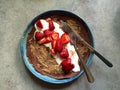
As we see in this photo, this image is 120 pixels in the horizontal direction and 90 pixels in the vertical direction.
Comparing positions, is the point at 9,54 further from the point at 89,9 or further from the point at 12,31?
the point at 89,9

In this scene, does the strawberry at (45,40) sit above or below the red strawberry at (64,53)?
above

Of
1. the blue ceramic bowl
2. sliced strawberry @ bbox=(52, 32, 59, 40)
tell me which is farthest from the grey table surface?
sliced strawberry @ bbox=(52, 32, 59, 40)

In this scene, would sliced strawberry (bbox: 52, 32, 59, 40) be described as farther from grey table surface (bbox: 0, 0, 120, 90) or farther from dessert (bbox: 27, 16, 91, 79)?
grey table surface (bbox: 0, 0, 120, 90)

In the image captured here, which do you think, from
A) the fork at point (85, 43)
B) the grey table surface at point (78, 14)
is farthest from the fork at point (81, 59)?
the grey table surface at point (78, 14)

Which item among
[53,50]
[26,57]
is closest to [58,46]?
[53,50]

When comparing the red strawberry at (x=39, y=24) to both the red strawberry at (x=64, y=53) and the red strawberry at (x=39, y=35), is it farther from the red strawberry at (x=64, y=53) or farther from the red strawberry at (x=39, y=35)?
the red strawberry at (x=64, y=53)

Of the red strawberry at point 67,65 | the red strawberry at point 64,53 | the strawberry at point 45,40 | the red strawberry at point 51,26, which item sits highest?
the red strawberry at point 51,26

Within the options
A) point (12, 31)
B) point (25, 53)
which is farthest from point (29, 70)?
point (12, 31)

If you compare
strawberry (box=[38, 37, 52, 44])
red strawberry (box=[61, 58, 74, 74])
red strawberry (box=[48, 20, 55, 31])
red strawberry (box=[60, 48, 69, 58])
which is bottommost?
red strawberry (box=[61, 58, 74, 74])
